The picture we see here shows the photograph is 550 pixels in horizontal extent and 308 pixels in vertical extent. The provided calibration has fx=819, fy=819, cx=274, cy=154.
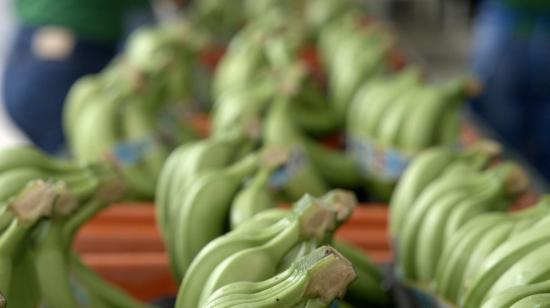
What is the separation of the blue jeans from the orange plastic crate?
5.01 ft

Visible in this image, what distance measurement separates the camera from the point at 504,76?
3.02 metres

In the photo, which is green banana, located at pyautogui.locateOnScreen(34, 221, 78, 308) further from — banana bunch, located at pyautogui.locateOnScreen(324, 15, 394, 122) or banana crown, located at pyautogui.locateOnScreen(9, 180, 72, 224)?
banana bunch, located at pyautogui.locateOnScreen(324, 15, 394, 122)

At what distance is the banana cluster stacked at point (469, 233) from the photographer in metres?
0.80

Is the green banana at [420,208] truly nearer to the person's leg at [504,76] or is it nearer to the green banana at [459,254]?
the green banana at [459,254]

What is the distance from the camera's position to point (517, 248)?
83 centimetres

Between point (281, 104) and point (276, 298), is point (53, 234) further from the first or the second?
point (281, 104)

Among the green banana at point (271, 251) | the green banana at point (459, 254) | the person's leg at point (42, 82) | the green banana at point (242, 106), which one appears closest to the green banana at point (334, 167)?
the green banana at point (242, 106)

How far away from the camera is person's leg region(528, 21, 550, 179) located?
2898 mm

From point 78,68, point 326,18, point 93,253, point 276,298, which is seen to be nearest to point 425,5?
point 326,18

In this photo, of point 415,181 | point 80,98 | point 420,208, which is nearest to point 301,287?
point 420,208

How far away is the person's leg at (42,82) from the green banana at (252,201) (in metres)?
1.74

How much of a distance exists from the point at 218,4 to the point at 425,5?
14.7 ft

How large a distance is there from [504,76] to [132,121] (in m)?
1.75

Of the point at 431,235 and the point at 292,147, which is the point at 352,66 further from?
the point at 431,235
